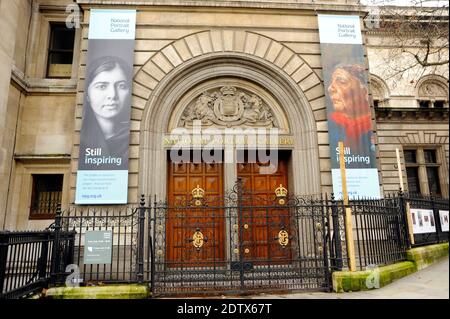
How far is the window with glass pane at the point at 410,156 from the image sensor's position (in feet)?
78.9

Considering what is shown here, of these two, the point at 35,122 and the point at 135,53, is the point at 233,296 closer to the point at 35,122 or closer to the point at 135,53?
the point at 135,53

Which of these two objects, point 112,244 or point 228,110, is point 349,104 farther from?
point 112,244

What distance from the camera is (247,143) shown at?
11.8 metres

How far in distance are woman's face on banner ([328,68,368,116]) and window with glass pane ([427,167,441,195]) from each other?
1579 cm

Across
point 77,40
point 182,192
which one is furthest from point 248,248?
point 77,40

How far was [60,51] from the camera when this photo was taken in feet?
47.5

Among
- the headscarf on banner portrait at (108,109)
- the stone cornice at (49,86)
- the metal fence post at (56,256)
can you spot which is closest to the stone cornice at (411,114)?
the headscarf on banner portrait at (108,109)

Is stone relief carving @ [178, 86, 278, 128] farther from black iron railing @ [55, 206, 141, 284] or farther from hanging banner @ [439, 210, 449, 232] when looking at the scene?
hanging banner @ [439, 210, 449, 232]

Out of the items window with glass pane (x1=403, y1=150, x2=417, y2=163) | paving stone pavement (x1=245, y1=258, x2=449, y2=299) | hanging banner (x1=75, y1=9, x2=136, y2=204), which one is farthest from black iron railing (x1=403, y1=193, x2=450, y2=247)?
window with glass pane (x1=403, y1=150, x2=417, y2=163)

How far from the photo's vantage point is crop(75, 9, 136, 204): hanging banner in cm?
1044

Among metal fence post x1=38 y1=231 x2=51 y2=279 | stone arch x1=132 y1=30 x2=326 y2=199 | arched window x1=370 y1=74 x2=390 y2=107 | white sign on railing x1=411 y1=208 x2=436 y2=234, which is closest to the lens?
metal fence post x1=38 y1=231 x2=51 y2=279

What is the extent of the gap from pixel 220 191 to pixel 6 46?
32.0ft

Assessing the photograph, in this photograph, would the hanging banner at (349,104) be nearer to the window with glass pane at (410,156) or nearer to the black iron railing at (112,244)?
the black iron railing at (112,244)

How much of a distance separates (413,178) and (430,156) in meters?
2.23
